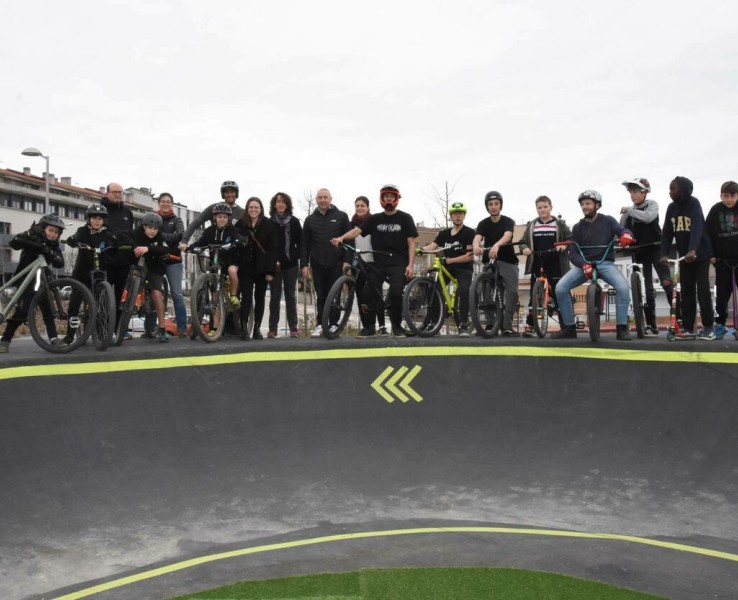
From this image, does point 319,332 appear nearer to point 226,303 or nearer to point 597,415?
point 226,303

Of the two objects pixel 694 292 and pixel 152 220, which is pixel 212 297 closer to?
pixel 152 220

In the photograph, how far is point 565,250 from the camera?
8.45m

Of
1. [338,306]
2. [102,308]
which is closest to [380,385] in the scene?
[338,306]

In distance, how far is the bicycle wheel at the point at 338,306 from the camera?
7957 millimetres

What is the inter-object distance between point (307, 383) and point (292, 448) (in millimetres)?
791

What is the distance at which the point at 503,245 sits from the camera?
28.6 ft

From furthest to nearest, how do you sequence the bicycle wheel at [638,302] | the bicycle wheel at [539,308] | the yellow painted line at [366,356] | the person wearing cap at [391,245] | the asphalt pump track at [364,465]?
the person wearing cap at [391,245] < the bicycle wheel at [539,308] < the bicycle wheel at [638,302] < the yellow painted line at [366,356] < the asphalt pump track at [364,465]

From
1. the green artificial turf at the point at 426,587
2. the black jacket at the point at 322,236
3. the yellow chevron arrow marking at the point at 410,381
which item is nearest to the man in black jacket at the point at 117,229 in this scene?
the black jacket at the point at 322,236

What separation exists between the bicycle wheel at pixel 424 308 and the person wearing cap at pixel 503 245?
2.41 feet

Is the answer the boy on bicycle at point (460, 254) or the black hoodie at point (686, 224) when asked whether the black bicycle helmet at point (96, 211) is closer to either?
the boy on bicycle at point (460, 254)

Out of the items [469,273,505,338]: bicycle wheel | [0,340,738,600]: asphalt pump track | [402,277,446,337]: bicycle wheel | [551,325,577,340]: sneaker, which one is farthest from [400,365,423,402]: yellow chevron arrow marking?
[551,325,577,340]: sneaker

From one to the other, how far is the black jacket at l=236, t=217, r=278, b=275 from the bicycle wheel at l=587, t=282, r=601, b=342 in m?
3.71

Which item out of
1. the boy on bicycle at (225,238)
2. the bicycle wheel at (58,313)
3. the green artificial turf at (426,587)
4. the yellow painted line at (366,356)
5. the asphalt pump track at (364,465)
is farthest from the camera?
the boy on bicycle at (225,238)

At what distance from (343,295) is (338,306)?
0.16 m
